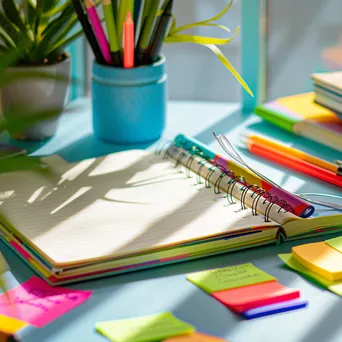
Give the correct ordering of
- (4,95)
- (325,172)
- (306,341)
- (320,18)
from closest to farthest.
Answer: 1. (306,341)
2. (325,172)
3. (4,95)
4. (320,18)

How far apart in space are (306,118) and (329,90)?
64mm

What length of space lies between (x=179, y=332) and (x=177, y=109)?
0.72 metres

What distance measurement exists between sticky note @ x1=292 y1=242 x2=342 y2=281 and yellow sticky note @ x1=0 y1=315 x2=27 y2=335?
290mm

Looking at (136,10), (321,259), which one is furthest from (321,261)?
(136,10)

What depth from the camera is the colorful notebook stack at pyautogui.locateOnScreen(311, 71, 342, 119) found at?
111 centimetres

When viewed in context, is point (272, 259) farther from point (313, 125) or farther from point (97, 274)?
point (313, 125)

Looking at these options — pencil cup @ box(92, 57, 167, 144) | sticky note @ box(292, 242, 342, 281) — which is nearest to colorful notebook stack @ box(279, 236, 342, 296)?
sticky note @ box(292, 242, 342, 281)

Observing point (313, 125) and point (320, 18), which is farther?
point (320, 18)

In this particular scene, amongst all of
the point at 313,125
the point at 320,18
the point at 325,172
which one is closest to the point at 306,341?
the point at 325,172

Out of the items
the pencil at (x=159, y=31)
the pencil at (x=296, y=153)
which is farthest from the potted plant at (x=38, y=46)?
the pencil at (x=296, y=153)

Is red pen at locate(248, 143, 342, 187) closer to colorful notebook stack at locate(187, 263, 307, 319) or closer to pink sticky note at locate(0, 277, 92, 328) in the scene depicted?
colorful notebook stack at locate(187, 263, 307, 319)

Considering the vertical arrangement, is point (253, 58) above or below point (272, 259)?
above

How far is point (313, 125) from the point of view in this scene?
1138 millimetres

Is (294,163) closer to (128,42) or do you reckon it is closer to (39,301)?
(128,42)
